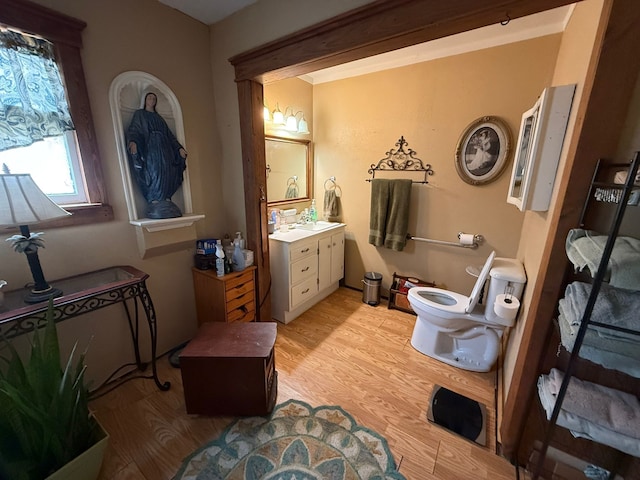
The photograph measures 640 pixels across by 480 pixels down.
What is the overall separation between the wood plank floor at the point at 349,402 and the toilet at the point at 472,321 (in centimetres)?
10

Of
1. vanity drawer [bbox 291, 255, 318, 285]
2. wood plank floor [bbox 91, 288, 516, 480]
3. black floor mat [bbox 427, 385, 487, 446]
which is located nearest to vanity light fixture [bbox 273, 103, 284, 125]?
vanity drawer [bbox 291, 255, 318, 285]

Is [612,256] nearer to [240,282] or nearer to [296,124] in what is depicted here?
[240,282]

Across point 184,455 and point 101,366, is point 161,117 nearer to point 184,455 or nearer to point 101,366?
point 101,366

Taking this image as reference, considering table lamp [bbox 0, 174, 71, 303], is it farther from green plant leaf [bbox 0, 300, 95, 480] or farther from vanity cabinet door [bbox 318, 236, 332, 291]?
vanity cabinet door [bbox 318, 236, 332, 291]

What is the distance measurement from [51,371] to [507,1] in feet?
7.68

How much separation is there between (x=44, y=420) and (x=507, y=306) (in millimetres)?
2252

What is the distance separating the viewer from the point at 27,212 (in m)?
1.08

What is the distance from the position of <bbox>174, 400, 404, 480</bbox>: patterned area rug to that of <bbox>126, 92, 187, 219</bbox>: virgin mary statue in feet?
4.71

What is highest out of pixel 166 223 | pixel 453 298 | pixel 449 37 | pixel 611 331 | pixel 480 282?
pixel 449 37

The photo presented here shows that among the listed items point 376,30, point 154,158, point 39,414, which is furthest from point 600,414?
point 154,158

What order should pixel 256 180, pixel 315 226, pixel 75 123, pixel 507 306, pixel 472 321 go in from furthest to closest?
pixel 315 226, pixel 256 180, pixel 472 321, pixel 507 306, pixel 75 123

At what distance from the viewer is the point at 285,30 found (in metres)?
1.53

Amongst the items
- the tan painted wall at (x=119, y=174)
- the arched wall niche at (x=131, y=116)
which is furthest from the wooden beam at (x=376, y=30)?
the arched wall niche at (x=131, y=116)

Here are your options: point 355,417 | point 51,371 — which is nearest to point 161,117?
point 51,371
